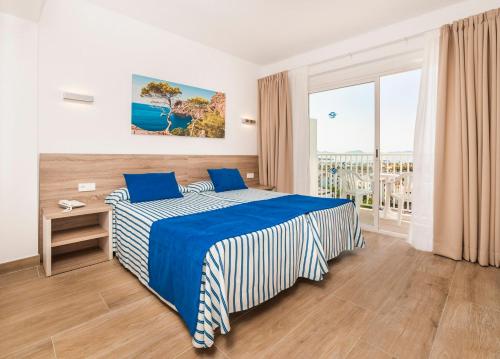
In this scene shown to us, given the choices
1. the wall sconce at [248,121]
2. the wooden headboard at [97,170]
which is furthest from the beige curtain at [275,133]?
the wooden headboard at [97,170]

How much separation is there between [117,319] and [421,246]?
3.11 metres

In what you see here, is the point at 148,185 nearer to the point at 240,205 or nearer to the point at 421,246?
the point at 240,205

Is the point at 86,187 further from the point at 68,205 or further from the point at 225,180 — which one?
the point at 225,180

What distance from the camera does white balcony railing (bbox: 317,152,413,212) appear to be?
4.32m

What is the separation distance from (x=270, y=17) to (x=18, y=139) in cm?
294

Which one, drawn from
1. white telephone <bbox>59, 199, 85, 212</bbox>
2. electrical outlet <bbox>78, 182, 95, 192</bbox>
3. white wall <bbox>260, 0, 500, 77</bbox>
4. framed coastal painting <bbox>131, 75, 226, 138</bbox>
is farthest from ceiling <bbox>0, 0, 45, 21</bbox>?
white wall <bbox>260, 0, 500, 77</bbox>

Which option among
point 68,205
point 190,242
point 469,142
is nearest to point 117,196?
point 68,205

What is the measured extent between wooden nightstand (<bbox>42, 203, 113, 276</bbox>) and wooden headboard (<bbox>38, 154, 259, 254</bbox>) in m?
0.20

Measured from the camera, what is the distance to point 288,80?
14.2 feet

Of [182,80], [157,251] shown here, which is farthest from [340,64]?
[157,251]

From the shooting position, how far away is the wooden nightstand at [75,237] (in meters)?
2.28

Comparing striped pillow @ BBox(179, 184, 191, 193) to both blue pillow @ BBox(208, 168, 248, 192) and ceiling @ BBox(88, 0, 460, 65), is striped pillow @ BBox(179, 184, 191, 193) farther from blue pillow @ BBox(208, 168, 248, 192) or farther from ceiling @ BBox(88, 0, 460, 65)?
ceiling @ BBox(88, 0, 460, 65)

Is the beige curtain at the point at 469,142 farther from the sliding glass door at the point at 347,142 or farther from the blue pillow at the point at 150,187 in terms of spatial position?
the blue pillow at the point at 150,187

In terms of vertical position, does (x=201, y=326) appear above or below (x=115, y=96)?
below
